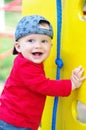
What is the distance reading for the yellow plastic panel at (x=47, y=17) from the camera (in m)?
0.95

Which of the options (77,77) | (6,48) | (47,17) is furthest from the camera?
(6,48)


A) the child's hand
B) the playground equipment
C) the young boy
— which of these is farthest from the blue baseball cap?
the playground equipment

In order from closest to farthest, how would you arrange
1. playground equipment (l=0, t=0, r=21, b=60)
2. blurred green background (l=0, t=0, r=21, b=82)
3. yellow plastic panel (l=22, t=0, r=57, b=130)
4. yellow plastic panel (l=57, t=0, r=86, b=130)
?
yellow plastic panel (l=57, t=0, r=86, b=130) → yellow plastic panel (l=22, t=0, r=57, b=130) → playground equipment (l=0, t=0, r=21, b=60) → blurred green background (l=0, t=0, r=21, b=82)

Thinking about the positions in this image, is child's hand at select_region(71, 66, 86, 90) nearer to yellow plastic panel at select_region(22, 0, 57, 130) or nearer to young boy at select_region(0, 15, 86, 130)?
young boy at select_region(0, 15, 86, 130)

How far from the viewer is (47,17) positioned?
97cm

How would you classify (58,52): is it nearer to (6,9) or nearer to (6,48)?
(6,9)

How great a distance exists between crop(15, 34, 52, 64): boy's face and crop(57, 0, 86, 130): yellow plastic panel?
0.17 ft

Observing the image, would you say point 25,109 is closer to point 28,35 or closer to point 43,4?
point 28,35

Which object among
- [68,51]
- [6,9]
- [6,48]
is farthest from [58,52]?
[6,48]

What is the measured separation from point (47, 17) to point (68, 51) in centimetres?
15

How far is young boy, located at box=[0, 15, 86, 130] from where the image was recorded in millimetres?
876

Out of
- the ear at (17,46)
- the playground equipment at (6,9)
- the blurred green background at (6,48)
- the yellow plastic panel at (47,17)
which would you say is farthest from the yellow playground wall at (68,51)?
the blurred green background at (6,48)

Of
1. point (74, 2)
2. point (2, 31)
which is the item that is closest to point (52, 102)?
point (74, 2)

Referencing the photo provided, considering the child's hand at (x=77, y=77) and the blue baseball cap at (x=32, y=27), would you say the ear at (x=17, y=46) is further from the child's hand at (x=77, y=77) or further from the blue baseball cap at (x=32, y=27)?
the child's hand at (x=77, y=77)
